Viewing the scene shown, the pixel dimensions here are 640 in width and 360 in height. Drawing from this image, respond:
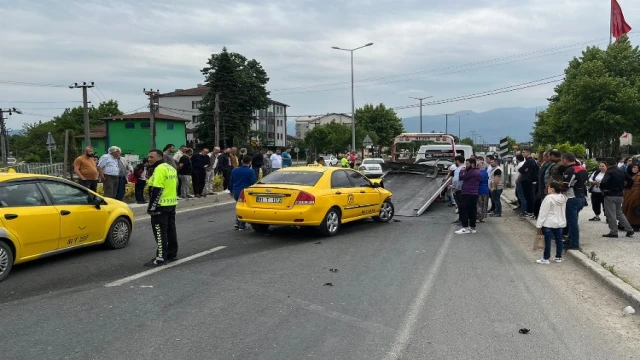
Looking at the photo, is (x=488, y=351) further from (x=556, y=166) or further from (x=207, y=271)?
(x=556, y=166)

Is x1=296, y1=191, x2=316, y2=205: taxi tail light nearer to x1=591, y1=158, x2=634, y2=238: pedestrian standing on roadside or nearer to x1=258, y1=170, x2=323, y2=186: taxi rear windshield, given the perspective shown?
x1=258, y1=170, x2=323, y2=186: taxi rear windshield

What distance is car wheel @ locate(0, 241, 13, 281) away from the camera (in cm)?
675

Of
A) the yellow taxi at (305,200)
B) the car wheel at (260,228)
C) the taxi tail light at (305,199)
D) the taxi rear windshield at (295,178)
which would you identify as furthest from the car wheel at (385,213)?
the taxi tail light at (305,199)

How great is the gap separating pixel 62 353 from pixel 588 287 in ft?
20.6

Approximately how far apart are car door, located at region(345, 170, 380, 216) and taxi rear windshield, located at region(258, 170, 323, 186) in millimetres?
1195

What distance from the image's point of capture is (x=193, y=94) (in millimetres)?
93750

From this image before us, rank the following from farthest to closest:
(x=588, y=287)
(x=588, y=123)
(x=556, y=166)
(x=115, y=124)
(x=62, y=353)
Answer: (x=115, y=124)
(x=588, y=123)
(x=556, y=166)
(x=588, y=287)
(x=62, y=353)

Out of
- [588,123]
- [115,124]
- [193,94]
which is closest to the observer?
[588,123]

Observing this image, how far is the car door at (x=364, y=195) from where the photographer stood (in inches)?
463

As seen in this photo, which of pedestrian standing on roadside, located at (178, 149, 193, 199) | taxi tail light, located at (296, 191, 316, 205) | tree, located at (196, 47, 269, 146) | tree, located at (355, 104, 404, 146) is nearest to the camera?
taxi tail light, located at (296, 191, 316, 205)

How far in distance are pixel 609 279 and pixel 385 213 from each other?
253 inches

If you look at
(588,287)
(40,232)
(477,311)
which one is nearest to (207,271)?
(40,232)

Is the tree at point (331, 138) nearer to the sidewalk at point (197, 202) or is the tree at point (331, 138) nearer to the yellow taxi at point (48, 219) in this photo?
the sidewalk at point (197, 202)

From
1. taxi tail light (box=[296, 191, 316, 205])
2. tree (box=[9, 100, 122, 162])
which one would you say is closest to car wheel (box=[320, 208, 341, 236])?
taxi tail light (box=[296, 191, 316, 205])
